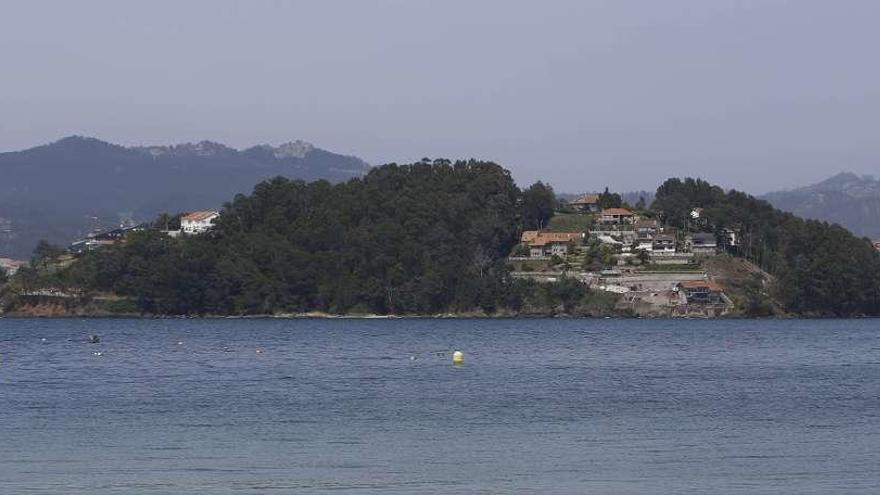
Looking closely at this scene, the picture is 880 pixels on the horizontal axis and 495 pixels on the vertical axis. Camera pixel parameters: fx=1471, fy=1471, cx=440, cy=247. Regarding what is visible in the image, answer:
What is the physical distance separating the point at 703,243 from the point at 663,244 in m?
5.25

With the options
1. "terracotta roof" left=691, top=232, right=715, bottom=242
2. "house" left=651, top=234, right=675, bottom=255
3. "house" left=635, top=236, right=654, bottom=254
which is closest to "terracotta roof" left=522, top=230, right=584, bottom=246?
"house" left=635, top=236, right=654, bottom=254

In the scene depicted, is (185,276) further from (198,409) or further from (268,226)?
(198,409)

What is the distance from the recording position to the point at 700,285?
584 ft

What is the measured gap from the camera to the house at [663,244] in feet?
630

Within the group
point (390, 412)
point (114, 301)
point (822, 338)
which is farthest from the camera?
point (114, 301)

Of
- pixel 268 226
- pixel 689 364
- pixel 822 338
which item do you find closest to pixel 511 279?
pixel 268 226

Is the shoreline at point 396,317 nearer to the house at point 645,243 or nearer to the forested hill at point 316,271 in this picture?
the forested hill at point 316,271

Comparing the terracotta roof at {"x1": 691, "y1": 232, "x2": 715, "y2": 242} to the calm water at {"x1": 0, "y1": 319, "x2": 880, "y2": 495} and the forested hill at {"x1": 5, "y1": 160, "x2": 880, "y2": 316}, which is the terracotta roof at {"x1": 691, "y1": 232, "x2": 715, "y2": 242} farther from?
the calm water at {"x1": 0, "y1": 319, "x2": 880, "y2": 495}

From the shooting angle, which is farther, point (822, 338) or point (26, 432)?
point (822, 338)

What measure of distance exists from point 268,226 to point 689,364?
12085cm

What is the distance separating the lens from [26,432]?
45.2 metres

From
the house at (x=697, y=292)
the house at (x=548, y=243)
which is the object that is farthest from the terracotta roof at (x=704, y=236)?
the house at (x=697, y=292)

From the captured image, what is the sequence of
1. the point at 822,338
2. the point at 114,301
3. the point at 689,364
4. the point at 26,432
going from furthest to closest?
Answer: 1. the point at 114,301
2. the point at 822,338
3. the point at 689,364
4. the point at 26,432

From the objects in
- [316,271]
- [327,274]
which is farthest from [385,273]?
[316,271]
